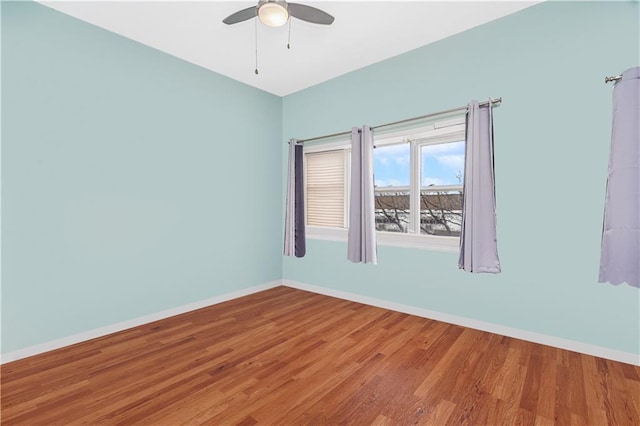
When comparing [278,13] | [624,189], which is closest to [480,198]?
[624,189]

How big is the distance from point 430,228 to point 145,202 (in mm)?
3135

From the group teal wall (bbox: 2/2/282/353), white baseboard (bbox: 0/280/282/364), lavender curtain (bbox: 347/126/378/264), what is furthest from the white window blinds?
white baseboard (bbox: 0/280/282/364)

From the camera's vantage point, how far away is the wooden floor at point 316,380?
5.38 feet

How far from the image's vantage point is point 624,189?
204cm

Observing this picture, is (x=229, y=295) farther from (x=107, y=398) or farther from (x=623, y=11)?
(x=623, y=11)

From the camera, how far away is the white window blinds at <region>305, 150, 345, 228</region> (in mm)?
4000

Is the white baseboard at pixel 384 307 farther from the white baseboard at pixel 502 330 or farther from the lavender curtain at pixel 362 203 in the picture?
the lavender curtain at pixel 362 203

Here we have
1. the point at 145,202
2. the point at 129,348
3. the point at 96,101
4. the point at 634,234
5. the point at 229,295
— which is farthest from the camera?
the point at 229,295

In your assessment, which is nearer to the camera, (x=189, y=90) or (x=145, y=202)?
(x=145, y=202)

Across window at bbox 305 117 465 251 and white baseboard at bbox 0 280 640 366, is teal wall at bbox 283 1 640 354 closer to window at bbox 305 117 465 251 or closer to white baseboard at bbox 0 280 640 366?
white baseboard at bbox 0 280 640 366

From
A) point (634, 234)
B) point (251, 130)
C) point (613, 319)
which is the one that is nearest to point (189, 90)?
point (251, 130)

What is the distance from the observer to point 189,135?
333 cm

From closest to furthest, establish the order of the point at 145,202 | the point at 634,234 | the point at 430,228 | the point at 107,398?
the point at 107,398
the point at 634,234
the point at 145,202
the point at 430,228

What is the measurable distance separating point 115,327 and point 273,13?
313cm
